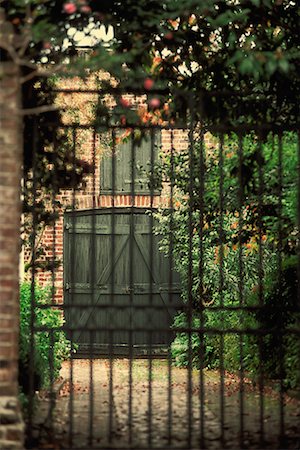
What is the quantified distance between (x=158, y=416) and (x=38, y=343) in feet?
5.91

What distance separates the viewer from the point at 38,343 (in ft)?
33.2

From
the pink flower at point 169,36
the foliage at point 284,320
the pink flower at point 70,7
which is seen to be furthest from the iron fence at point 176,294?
the pink flower at point 70,7

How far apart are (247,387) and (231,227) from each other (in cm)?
256

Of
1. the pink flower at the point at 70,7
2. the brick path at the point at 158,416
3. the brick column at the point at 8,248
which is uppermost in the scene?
the pink flower at the point at 70,7

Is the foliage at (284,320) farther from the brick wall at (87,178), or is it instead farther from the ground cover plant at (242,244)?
the brick wall at (87,178)

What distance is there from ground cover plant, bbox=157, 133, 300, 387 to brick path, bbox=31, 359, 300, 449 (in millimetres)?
455

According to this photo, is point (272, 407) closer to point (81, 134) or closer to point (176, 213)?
point (176, 213)

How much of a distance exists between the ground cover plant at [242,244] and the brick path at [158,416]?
0.46m

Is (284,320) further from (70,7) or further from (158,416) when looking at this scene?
(70,7)

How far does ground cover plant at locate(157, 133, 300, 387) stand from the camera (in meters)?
8.68

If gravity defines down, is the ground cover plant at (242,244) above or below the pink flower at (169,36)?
below

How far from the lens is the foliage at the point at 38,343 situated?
8.35m

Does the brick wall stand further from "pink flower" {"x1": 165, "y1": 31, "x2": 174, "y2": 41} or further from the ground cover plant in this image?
"pink flower" {"x1": 165, "y1": 31, "x2": 174, "y2": 41}

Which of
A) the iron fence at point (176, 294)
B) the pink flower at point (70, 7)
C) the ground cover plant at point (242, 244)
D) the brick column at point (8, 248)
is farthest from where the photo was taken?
the ground cover plant at point (242, 244)
